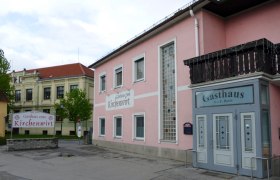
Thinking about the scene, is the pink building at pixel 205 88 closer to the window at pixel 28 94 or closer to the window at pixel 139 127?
the window at pixel 139 127

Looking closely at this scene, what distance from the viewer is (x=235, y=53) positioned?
10.4 meters

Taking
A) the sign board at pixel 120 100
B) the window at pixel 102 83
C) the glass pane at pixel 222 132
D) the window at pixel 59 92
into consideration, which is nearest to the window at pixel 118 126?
the sign board at pixel 120 100

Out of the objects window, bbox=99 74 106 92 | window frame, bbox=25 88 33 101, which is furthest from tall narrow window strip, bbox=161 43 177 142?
window frame, bbox=25 88 33 101

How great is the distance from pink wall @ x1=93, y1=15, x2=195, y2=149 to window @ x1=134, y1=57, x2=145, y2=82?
367mm

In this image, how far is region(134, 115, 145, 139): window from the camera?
1719cm

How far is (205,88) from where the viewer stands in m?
11.4

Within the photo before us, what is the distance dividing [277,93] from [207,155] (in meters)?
3.35

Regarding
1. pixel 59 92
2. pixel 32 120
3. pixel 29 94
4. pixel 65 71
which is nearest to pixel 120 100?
pixel 32 120

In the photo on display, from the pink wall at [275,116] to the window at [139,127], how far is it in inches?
323

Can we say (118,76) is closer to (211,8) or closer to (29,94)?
(211,8)

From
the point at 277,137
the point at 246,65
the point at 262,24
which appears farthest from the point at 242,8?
the point at 277,137

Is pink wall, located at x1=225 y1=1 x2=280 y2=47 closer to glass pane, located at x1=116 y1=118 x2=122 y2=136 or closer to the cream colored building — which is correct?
glass pane, located at x1=116 y1=118 x2=122 y2=136

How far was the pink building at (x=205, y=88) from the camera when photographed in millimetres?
9812

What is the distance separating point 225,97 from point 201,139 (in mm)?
1969
